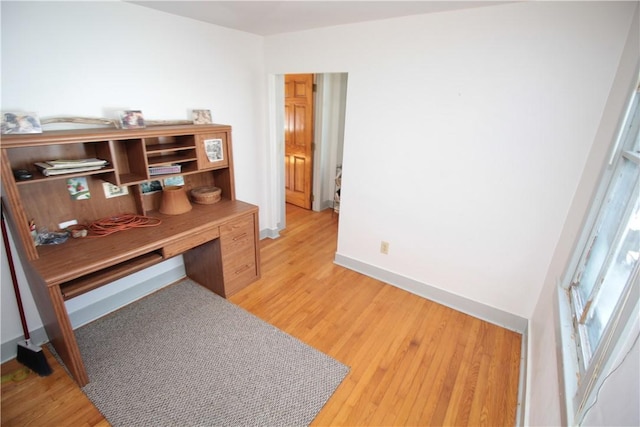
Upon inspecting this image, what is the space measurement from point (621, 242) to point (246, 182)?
286 cm

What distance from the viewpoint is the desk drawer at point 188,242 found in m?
1.98

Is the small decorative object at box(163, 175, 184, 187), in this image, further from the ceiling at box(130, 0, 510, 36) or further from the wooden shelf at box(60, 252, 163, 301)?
the ceiling at box(130, 0, 510, 36)

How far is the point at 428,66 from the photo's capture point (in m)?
2.08

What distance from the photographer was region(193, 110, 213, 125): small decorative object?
2.46 metres

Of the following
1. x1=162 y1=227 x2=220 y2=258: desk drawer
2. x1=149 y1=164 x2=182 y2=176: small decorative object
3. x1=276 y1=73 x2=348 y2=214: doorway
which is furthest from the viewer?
x1=276 y1=73 x2=348 y2=214: doorway

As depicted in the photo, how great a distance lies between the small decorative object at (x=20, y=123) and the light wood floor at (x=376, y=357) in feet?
4.67

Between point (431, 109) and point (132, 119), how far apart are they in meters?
2.08

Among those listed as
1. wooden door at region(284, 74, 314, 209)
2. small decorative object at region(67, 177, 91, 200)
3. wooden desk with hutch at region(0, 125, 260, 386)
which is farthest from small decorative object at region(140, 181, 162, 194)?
wooden door at region(284, 74, 314, 209)

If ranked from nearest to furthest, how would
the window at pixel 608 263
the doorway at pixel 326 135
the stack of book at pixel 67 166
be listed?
the window at pixel 608 263 < the stack of book at pixel 67 166 < the doorway at pixel 326 135

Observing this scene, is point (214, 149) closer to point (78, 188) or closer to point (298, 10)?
point (78, 188)

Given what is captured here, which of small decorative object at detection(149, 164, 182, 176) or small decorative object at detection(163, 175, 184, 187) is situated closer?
small decorative object at detection(149, 164, 182, 176)

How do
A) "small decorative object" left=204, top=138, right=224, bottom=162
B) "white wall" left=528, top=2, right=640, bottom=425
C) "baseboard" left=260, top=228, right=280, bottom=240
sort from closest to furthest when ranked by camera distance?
"white wall" left=528, top=2, right=640, bottom=425
"small decorative object" left=204, top=138, right=224, bottom=162
"baseboard" left=260, top=228, right=280, bottom=240

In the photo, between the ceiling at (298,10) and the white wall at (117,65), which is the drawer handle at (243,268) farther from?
the ceiling at (298,10)

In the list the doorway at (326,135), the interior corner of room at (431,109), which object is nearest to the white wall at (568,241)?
the interior corner of room at (431,109)
